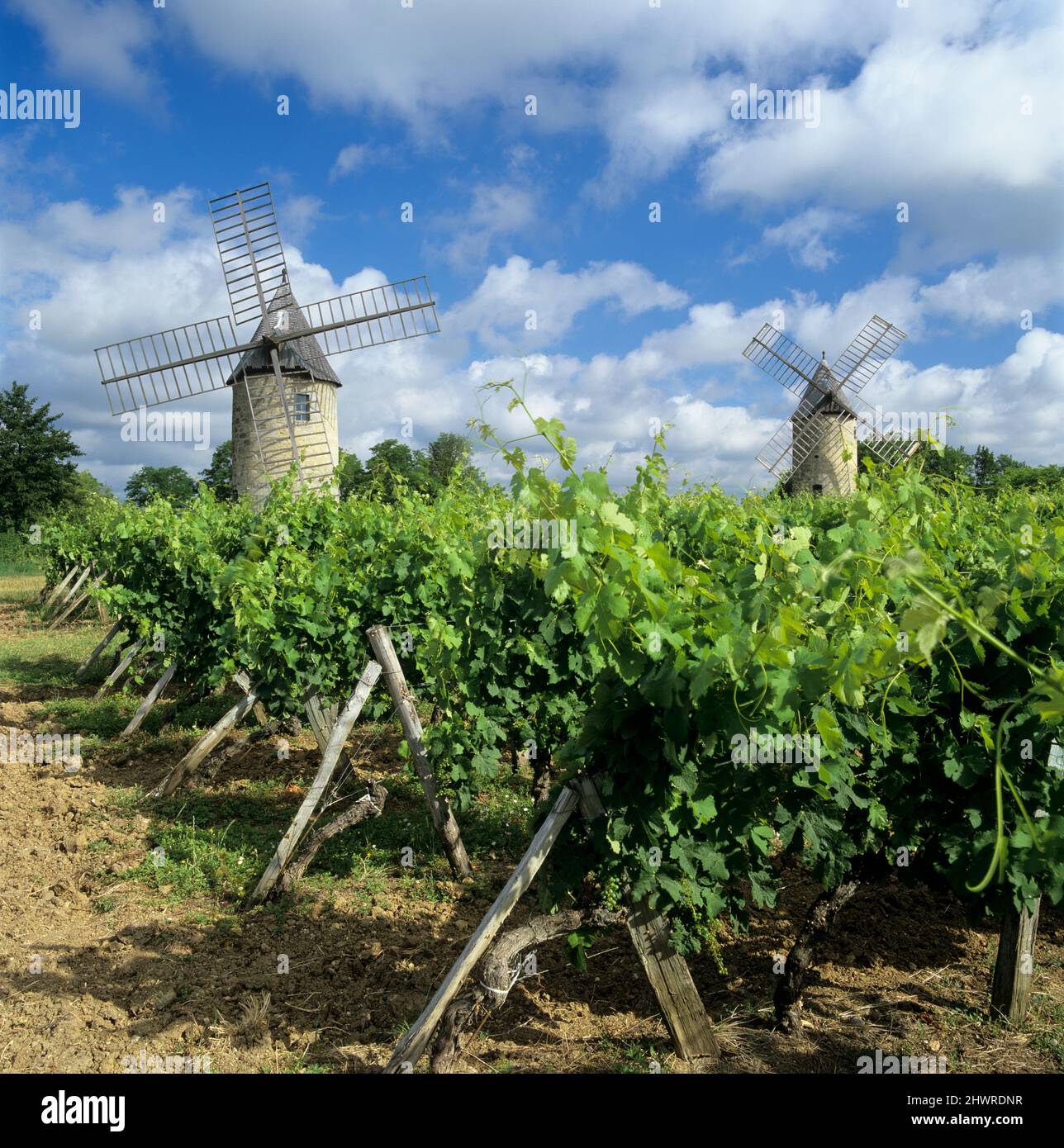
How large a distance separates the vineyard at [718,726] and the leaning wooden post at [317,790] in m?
0.02

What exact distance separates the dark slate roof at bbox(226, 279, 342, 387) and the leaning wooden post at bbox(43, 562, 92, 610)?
613 centimetres

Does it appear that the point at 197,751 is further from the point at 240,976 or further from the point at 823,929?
the point at 823,929

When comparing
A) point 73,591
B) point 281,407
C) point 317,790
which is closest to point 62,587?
point 73,591

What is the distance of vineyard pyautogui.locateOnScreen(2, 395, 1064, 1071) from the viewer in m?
2.57

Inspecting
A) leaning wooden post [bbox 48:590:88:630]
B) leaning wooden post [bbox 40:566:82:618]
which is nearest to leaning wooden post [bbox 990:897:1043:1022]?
leaning wooden post [bbox 48:590:88:630]

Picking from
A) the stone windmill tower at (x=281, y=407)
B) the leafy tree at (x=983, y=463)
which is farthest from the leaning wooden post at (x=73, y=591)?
the leafy tree at (x=983, y=463)

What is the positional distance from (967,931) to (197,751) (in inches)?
224

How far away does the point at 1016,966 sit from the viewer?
3.76 m

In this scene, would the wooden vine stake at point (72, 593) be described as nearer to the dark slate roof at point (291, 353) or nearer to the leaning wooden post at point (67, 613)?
the leaning wooden post at point (67, 613)

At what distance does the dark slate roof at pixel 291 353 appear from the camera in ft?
72.1

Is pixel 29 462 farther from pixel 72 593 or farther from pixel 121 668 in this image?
pixel 121 668

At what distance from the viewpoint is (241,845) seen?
6.05 meters

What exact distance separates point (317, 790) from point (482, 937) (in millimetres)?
2618

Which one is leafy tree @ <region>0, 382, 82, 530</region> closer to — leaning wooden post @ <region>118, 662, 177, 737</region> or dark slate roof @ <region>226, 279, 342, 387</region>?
dark slate roof @ <region>226, 279, 342, 387</region>
